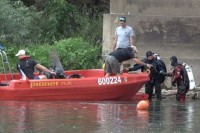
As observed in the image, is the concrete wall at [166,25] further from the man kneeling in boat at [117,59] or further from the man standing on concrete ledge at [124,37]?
the man kneeling in boat at [117,59]

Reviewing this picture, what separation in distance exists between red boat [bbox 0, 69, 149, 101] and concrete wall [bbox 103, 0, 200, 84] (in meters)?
3.37

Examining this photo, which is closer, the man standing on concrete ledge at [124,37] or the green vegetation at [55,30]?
the man standing on concrete ledge at [124,37]

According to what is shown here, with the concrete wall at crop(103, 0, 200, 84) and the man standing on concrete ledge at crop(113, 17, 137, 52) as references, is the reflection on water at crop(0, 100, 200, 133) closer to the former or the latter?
the man standing on concrete ledge at crop(113, 17, 137, 52)

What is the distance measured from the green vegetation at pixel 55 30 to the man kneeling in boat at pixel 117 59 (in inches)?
134

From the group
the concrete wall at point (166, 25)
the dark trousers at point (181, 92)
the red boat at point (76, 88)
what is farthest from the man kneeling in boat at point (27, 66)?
the concrete wall at point (166, 25)

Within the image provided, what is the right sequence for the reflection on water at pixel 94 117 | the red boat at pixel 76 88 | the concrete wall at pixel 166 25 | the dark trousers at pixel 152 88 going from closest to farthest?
the reflection on water at pixel 94 117, the red boat at pixel 76 88, the dark trousers at pixel 152 88, the concrete wall at pixel 166 25

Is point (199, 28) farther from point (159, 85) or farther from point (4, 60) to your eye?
point (4, 60)

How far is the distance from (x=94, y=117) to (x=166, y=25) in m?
7.96

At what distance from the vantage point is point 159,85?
762 inches

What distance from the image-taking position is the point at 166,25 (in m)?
21.6

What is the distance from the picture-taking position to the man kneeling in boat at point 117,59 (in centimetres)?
Answer: 1842

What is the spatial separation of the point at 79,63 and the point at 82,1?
963cm

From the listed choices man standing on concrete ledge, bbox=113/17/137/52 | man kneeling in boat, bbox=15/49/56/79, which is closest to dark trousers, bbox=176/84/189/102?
man standing on concrete ledge, bbox=113/17/137/52

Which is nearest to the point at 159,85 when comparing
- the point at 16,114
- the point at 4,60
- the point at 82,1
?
the point at 4,60
